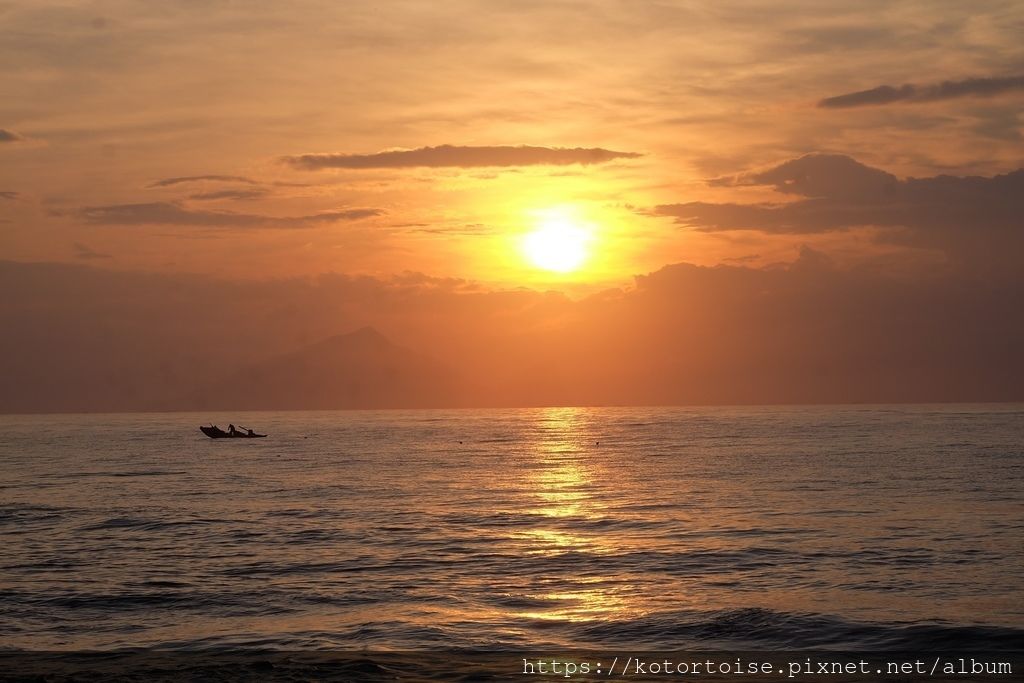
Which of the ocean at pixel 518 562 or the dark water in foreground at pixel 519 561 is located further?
the dark water in foreground at pixel 519 561

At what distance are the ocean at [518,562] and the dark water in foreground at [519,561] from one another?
0.46 feet

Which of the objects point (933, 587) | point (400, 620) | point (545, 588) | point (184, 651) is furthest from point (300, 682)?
point (933, 587)

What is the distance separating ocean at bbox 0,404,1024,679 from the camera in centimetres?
2757

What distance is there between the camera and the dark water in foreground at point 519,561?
27.7 meters

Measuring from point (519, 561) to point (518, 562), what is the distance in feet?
0.94

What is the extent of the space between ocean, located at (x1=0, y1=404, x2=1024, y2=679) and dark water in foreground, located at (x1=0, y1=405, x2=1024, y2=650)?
0.14 meters

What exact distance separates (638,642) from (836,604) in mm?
7739

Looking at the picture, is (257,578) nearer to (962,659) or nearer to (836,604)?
(836,604)

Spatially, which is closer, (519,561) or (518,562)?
(518,562)

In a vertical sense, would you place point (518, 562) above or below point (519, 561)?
below

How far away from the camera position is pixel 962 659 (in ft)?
78.0

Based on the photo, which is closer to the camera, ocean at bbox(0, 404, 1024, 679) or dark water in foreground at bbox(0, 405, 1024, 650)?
ocean at bbox(0, 404, 1024, 679)

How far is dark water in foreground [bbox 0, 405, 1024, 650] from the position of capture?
1091 inches

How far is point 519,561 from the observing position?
39.7 metres
